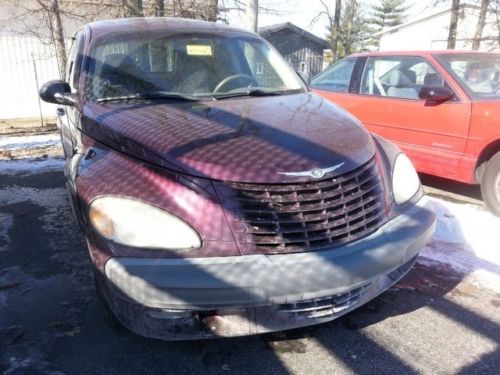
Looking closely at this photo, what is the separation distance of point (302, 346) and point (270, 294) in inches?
26.8

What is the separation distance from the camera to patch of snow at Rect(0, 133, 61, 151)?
27.7ft

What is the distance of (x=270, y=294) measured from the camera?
81.9 inches

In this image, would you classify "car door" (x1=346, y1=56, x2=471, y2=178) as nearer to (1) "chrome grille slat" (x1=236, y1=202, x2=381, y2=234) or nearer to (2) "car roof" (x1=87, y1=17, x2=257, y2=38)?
(2) "car roof" (x1=87, y1=17, x2=257, y2=38)

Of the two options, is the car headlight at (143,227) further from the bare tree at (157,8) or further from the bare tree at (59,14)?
the bare tree at (157,8)

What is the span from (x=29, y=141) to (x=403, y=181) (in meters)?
8.25

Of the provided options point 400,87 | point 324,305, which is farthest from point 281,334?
point 400,87

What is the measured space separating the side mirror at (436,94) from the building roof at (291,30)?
21.3m

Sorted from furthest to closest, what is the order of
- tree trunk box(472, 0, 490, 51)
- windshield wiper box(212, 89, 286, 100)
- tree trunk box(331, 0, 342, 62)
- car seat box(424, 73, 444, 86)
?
tree trunk box(331, 0, 342, 62) → tree trunk box(472, 0, 490, 51) → car seat box(424, 73, 444, 86) → windshield wiper box(212, 89, 286, 100)

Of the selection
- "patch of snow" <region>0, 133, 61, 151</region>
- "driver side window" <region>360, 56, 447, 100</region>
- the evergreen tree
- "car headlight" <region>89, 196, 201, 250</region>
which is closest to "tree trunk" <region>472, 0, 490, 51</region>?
"driver side window" <region>360, 56, 447, 100</region>

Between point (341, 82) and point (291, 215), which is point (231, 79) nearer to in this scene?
point (291, 215)

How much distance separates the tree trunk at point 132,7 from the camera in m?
11.1

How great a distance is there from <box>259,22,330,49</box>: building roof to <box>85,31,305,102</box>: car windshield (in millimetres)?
22227

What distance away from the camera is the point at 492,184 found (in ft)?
15.3

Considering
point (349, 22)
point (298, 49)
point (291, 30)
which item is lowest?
point (298, 49)
